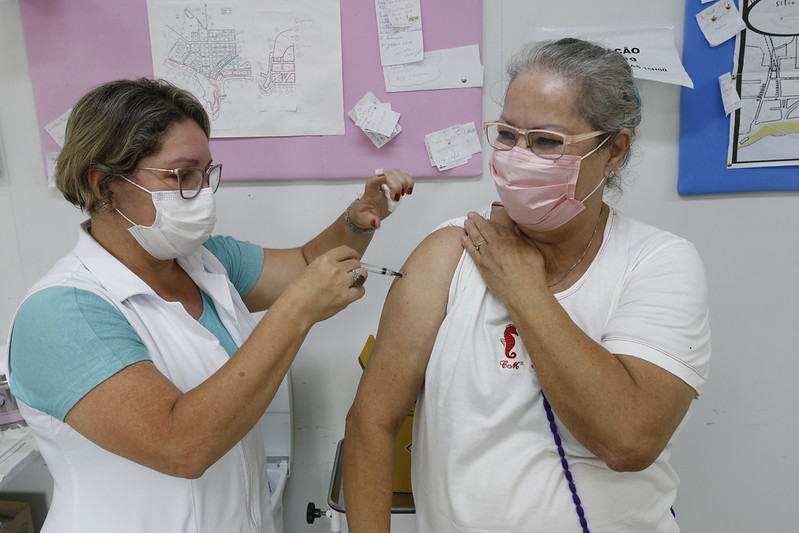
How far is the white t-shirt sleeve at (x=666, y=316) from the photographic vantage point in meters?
0.94

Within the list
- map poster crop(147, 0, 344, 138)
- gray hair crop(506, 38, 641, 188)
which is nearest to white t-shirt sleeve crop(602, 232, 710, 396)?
gray hair crop(506, 38, 641, 188)

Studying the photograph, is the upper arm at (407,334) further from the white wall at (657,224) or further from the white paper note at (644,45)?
the white paper note at (644,45)

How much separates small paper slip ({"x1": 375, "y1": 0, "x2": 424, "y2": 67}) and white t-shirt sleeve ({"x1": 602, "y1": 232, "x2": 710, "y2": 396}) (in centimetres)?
93

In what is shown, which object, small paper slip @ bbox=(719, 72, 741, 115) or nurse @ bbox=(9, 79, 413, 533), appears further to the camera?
small paper slip @ bbox=(719, 72, 741, 115)

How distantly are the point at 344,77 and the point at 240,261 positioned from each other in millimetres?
630

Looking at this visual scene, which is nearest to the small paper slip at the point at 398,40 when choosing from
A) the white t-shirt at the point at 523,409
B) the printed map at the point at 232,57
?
the printed map at the point at 232,57

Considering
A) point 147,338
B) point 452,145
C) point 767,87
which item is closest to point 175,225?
point 147,338

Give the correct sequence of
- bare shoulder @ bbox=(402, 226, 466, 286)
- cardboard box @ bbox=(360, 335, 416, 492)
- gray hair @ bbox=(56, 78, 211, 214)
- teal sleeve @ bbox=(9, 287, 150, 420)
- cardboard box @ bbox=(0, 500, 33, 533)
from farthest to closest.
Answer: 1. cardboard box @ bbox=(0, 500, 33, 533)
2. cardboard box @ bbox=(360, 335, 416, 492)
3. bare shoulder @ bbox=(402, 226, 466, 286)
4. gray hair @ bbox=(56, 78, 211, 214)
5. teal sleeve @ bbox=(9, 287, 150, 420)

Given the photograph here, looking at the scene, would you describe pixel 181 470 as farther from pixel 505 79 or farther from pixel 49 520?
pixel 505 79

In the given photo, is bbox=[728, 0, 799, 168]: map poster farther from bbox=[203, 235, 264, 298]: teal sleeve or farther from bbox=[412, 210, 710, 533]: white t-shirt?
bbox=[203, 235, 264, 298]: teal sleeve

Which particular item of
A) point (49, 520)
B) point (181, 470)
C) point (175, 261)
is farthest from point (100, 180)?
point (49, 520)

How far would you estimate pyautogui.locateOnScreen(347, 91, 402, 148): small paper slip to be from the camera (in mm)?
1664

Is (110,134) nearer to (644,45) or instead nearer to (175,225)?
(175,225)

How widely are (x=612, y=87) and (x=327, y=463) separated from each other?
150 centimetres
